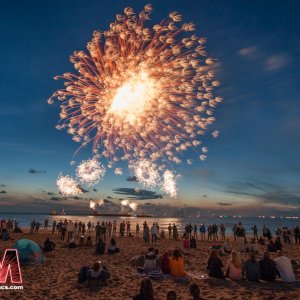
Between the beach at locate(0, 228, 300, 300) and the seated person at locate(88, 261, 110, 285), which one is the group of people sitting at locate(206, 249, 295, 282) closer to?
the beach at locate(0, 228, 300, 300)

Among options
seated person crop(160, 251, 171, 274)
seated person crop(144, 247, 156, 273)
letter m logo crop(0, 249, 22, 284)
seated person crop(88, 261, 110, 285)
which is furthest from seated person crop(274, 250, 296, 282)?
letter m logo crop(0, 249, 22, 284)

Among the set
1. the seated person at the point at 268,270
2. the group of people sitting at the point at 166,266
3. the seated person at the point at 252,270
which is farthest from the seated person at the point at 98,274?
the seated person at the point at 268,270

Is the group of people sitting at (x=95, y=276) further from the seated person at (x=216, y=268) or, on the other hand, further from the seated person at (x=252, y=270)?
the seated person at (x=252, y=270)

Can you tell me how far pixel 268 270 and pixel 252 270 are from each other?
0.59 metres

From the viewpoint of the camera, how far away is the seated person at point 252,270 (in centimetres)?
1120

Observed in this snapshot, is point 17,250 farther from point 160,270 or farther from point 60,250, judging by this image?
point 160,270

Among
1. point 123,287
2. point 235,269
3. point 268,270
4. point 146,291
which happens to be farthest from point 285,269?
point 146,291

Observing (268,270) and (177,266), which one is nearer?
(268,270)

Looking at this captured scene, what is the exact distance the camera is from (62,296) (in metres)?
9.90

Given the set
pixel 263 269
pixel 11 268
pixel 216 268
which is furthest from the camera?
pixel 11 268

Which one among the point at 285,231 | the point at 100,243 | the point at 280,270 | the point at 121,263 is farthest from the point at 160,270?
the point at 285,231

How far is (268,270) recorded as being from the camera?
11.2 meters

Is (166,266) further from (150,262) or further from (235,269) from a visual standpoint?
(235,269)

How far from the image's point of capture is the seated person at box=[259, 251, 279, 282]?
36.7 feet
